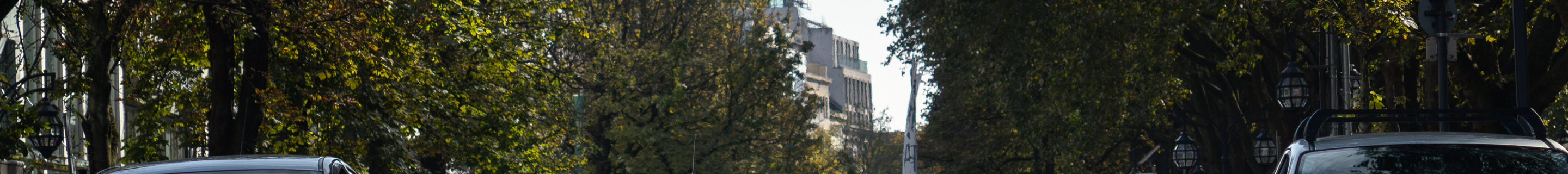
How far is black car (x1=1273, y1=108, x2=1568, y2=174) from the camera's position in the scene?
7.28m

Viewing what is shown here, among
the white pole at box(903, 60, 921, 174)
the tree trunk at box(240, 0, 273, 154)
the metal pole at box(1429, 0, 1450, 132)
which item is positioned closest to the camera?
the metal pole at box(1429, 0, 1450, 132)

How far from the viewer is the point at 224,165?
9172 millimetres

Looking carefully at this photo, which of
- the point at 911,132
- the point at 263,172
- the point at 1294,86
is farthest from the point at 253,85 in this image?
the point at 911,132

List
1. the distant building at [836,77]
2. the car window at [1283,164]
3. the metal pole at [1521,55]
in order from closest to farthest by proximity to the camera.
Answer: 1. the car window at [1283,164]
2. the metal pole at [1521,55]
3. the distant building at [836,77]

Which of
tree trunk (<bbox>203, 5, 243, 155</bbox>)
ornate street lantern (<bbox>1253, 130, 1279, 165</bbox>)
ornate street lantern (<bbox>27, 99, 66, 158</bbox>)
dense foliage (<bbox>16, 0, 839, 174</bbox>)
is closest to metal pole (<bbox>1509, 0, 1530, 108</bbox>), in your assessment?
ornate street lantern (<bbox>1253, 130, 1279, 165</bbox>)

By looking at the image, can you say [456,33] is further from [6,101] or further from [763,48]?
[763,48]

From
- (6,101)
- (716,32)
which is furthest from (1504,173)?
(716,32)

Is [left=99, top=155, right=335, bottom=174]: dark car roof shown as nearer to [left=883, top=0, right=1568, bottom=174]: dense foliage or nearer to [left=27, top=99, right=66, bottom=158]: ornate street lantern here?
[left=27, top=99, right=66, bottom=158]: ornate street lantern

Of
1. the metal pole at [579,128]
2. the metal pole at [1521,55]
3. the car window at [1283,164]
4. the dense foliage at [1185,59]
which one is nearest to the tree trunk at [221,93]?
the dense foliage at [1185,59]

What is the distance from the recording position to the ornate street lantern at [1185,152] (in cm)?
1919

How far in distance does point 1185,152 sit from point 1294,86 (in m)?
5.40

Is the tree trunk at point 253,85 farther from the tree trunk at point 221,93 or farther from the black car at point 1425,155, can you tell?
the black car at point 1425,155

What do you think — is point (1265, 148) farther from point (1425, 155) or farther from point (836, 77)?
point (836, 77)

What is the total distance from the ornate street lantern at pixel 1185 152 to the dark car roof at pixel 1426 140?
1128cm
